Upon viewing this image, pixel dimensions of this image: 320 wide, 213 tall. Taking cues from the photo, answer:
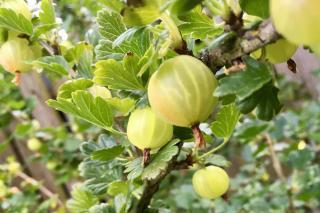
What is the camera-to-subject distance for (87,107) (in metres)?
0.45

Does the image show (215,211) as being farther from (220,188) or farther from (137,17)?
(137,17)

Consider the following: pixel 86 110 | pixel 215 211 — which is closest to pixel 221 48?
pixel 86 110

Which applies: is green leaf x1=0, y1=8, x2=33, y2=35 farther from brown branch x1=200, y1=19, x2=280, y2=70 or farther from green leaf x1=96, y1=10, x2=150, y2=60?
brown branch x1=200, y1=19, x2=280, y2=70

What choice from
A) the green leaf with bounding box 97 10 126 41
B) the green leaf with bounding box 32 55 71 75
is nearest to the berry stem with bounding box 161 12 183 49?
the green leaf with bounding box 97 10 126 41

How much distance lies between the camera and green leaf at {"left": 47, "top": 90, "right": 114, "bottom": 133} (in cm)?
44

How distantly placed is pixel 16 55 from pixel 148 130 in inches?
9.2

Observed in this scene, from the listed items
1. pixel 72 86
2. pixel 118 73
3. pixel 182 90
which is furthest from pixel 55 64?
pixel 182 90

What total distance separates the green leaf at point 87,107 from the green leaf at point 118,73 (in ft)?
0.11

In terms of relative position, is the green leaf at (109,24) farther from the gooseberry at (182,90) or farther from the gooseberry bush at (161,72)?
the gooseberry at (182,90)

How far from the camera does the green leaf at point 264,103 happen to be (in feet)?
1.20

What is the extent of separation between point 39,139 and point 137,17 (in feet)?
3.74

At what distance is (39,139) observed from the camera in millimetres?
1391

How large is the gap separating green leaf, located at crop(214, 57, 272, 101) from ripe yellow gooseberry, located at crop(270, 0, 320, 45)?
0.07m

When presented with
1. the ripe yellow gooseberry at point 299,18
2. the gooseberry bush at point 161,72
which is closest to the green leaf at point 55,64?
the gooseberry bush at point 161,72
